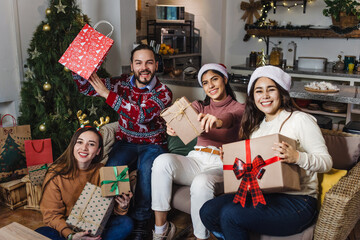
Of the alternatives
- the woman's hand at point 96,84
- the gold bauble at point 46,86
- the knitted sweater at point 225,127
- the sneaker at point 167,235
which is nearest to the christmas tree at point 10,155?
the gold bauble at point 46,86

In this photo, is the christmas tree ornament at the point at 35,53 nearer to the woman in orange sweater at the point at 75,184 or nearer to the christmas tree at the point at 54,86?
the christmas tree at the point at 54,86

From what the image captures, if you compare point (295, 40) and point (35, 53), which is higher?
point (295, 40)

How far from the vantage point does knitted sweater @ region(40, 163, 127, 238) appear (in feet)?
6.01

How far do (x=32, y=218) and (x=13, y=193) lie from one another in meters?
0.28

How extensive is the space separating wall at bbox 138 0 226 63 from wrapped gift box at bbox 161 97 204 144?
3898mm

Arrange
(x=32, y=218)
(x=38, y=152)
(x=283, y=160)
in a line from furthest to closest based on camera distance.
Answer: (x=38, y=152)
(x=32, y=218)
(x=283, y=160)

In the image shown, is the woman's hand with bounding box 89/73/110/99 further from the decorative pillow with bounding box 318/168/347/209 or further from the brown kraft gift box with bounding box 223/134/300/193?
the decorative pillow with bounding box 318/168/347/209

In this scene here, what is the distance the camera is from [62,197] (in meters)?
1.93

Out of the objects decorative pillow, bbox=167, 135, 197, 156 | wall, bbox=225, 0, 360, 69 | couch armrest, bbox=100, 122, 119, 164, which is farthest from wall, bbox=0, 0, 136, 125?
wall, bbox=225, 0, 360, 69

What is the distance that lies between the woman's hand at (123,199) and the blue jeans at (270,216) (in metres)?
0.57

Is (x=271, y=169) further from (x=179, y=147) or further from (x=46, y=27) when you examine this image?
(x=46, y=27)

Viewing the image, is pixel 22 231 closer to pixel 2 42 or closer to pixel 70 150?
pixel 70 150

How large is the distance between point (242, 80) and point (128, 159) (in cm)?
136

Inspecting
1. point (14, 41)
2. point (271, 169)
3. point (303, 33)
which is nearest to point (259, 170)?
point (271, 169)
